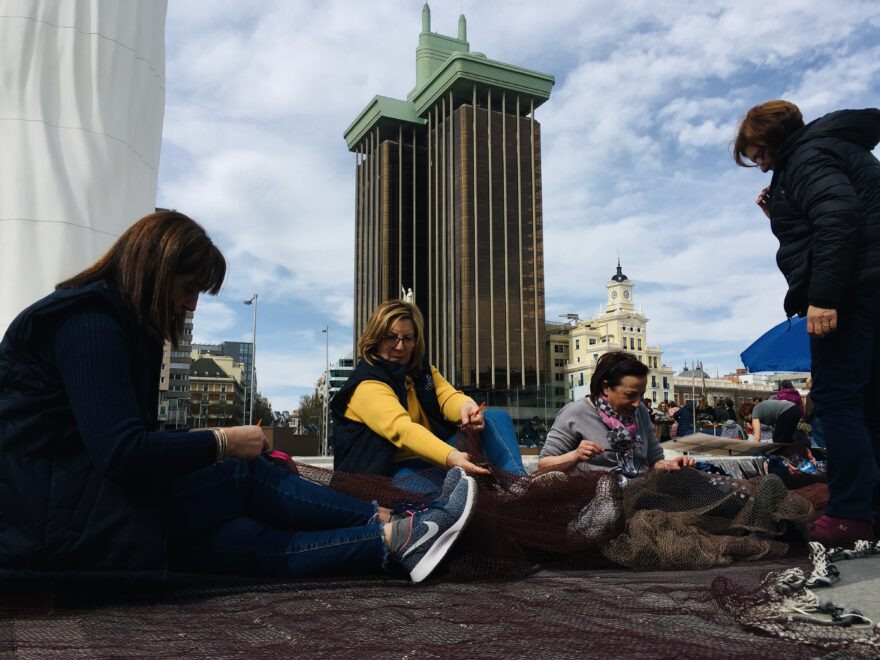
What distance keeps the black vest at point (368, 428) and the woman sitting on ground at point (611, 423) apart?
644 mm

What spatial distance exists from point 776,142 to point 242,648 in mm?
3070

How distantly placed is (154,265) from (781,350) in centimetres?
817

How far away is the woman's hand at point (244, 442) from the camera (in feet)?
7.18

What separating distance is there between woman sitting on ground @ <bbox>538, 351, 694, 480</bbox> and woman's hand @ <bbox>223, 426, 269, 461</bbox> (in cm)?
187

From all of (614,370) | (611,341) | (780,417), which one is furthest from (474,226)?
(614,370)

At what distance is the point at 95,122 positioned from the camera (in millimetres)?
6867

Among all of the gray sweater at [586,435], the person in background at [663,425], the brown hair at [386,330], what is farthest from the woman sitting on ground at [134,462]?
the person in background at [663,425]

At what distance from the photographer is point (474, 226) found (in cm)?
7706

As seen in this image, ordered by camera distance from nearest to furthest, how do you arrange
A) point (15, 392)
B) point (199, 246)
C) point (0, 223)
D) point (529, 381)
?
1. point (15, 392)
2. point (199, 246)
3. point (0, 223)
4. point (529, 381)

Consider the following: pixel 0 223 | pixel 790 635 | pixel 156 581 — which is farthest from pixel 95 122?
pixel 790 635

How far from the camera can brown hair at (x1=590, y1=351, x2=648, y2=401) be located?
152 inches

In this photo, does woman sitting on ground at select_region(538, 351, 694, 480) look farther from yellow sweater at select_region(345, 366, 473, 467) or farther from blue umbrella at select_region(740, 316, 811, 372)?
blue umbrella at select_region(740, 316, 811, 372)

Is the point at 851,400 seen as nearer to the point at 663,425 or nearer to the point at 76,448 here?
the point at 76,448

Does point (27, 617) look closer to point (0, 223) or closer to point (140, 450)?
point (140, 450)
